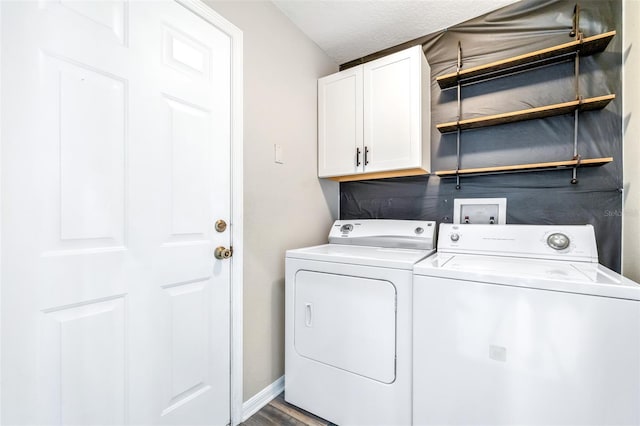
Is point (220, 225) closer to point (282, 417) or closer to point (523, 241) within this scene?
point (282, 417)

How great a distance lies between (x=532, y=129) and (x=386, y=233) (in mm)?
1060

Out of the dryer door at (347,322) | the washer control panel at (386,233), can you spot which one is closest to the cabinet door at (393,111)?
the washer control panel at (386,233)

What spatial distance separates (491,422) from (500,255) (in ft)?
2.62

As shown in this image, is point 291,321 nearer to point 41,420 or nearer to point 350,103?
point 41,420

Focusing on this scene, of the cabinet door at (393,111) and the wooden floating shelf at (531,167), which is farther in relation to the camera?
the cabinet door at (393,111)

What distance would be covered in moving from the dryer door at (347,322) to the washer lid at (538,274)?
0.92 feet

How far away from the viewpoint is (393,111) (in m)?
1.80

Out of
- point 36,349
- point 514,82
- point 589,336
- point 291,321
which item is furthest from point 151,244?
point 514,82

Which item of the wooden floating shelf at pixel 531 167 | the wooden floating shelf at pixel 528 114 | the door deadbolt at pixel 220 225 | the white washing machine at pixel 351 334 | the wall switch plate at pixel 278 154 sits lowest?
the white washing machine at pixel 351 334

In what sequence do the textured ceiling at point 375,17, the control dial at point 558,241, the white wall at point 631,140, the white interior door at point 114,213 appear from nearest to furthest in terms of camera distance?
the white interior door at point 114,213 → the white wall at point 631,140 → the control dial at point 558,241 → the textured ceiling at point 375,17

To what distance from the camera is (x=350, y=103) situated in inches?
77.4

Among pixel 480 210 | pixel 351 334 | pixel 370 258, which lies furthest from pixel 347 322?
pixel 480 210

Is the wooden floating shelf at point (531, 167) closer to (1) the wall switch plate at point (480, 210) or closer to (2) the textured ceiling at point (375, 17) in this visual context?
(1) the wall switch plate at point (480, 210)

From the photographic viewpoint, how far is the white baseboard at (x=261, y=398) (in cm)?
151
